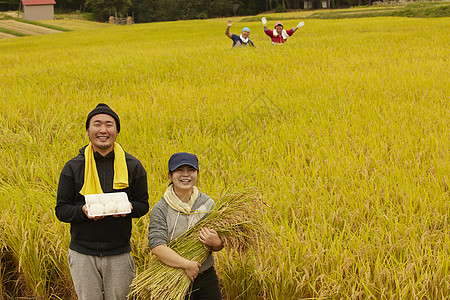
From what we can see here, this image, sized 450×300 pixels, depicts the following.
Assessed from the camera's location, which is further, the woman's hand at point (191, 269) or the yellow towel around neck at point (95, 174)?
the yellow towel around neck at point (95, 174)

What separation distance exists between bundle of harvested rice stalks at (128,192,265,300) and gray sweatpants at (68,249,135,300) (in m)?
0.19

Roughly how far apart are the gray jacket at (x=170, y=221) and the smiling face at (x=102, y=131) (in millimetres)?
407

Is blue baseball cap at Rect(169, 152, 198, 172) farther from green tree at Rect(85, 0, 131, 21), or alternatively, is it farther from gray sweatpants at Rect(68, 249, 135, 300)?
green tree at Rect(85, 0, 131, 21)

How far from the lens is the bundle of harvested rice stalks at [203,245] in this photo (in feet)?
6.19

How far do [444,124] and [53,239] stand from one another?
12.3 feet

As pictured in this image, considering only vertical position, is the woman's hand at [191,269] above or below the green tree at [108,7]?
below

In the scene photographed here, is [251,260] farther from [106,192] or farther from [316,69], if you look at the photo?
[316,69]

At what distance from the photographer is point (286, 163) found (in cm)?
344

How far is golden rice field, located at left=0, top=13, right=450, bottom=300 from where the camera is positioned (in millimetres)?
2113

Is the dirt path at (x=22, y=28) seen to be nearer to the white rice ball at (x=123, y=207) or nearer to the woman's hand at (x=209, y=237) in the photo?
the white rice ball at (x=123, y=207)

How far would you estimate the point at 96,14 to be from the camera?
68.0 metres

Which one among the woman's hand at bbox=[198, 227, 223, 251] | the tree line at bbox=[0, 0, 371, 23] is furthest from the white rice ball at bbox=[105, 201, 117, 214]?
the tree line at bbox=[0, 0, 371, 23]

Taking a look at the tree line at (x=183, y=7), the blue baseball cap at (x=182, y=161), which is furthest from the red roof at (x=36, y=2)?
the blue baseball cap at (x=182, y=161)

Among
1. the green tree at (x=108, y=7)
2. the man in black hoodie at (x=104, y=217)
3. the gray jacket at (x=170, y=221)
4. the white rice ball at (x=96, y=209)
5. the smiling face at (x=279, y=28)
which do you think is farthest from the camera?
the green tree at (x=108, y=7)
